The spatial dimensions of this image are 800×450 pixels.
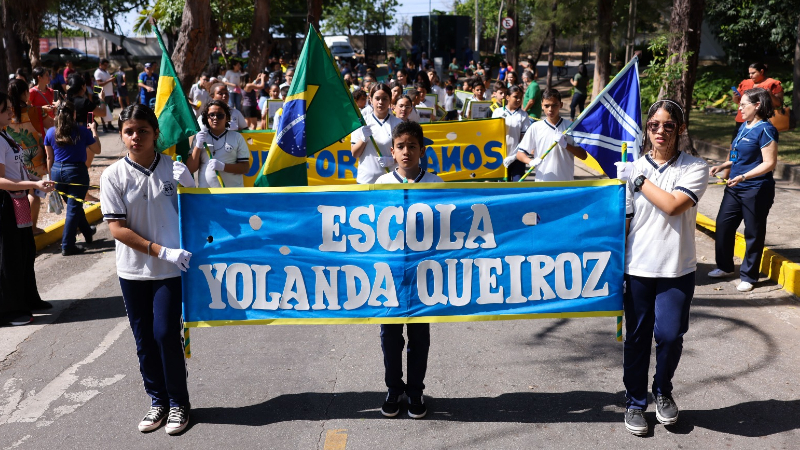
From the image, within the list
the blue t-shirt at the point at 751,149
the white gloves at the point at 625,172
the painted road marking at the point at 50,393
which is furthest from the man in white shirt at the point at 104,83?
the white gloves at the point at 625,172

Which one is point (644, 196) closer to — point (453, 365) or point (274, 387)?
point (453, 365)

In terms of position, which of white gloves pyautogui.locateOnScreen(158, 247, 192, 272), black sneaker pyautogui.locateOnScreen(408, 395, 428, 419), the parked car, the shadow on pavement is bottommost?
the shadow on pavement

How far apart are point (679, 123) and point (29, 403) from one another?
4.34 m

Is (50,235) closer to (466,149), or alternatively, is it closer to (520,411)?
(466,149)

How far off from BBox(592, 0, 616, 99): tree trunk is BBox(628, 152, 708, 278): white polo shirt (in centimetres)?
2044

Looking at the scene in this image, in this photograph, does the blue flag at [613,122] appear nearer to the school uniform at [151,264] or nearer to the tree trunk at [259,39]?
the school uniform at [151,264]

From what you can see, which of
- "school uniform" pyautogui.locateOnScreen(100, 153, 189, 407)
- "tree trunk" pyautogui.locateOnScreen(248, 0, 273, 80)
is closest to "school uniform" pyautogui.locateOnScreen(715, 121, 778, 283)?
"school uniform" pyautogui.locateOnScreen(100, 153, 189, 407)

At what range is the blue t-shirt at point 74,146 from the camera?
8.47m

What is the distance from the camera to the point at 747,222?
7.27 m

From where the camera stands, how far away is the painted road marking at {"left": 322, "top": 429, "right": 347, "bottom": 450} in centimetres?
430

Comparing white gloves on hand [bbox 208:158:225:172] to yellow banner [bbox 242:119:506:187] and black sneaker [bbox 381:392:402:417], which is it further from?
yellow banner [bbox 242:119:506:187]

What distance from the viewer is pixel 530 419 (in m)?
4.62

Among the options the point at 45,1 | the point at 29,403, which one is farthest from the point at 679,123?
the point at 45,1

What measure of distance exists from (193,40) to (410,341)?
14326mm
